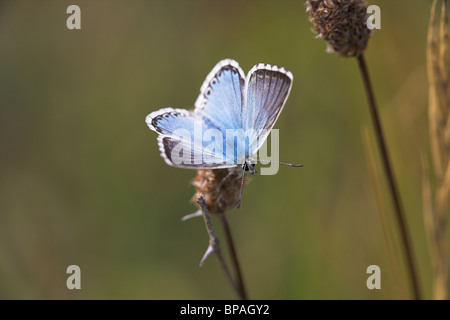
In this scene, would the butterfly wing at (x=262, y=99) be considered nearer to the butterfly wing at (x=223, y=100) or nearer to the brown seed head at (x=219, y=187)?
the butterfly wing at (x=223, y=100)

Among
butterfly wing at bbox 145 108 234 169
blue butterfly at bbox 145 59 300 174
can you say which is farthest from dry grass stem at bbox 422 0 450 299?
butterfly wing at bbox 145 108 234 169

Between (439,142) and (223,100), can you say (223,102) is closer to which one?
(223,100)

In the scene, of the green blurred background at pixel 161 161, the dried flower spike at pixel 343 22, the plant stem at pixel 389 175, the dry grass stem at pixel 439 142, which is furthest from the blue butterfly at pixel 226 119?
the green blurred background at pixel 161 161

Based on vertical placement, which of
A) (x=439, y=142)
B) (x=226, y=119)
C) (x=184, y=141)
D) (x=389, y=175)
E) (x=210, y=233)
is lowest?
(x=210, y=233)

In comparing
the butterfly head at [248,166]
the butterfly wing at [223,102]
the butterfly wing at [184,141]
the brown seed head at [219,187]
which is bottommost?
the brown seed head at [219,187]

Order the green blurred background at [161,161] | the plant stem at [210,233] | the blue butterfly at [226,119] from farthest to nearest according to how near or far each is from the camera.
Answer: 1. the green blurred background at [161,161]
2. the blue butterfly at [226,119]
3. the plant stem at [210,233]

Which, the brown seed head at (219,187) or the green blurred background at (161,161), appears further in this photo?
the green blurred background at (161,161)

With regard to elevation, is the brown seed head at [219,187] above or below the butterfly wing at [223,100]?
below

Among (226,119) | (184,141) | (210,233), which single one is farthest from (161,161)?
(210,233)
